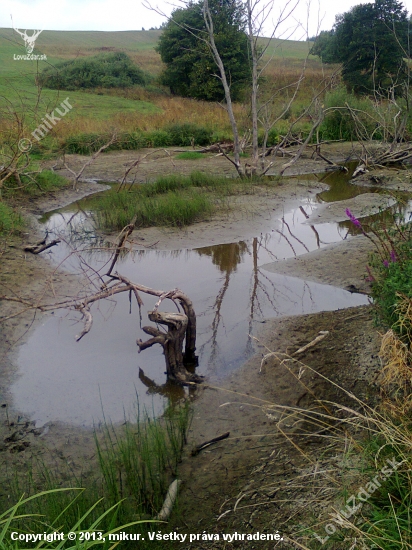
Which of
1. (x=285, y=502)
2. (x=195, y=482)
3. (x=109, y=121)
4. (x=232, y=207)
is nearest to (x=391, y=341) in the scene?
(x=285, y=502)

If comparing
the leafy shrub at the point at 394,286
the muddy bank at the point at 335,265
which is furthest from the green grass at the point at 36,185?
the leafy shrub at the point at 394,286

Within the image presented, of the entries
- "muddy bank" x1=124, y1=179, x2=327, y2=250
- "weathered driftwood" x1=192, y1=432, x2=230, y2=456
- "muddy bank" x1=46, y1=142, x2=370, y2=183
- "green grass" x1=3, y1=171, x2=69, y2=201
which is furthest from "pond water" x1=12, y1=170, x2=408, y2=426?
"muddy bank" x1=46, y1=142, x2=370, y2=183

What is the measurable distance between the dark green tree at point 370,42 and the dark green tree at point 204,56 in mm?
5585

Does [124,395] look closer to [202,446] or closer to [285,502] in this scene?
[202,446]

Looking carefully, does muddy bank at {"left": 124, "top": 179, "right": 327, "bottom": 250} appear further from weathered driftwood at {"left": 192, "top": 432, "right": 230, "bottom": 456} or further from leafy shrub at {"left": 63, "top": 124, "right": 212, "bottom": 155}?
leafy shrub at {"left": 63, "top": 124, "right": 212, "bottom": 155}

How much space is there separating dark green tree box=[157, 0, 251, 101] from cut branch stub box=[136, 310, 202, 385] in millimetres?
24844

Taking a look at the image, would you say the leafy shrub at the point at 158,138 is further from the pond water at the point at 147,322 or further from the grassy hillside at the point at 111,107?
the pond water at the point at 147,322

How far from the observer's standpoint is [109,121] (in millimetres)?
20297

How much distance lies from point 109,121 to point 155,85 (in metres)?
14.5

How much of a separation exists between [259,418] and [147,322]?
94.1 inches

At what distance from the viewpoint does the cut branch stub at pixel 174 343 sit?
15.9 ft

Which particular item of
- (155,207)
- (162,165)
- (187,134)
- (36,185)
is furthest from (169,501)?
(187,134)

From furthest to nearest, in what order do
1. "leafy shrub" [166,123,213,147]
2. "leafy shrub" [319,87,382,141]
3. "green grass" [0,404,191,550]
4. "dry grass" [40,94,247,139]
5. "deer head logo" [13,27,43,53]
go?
1. "leafy shrub" [166,123,213,147]
2. "leafy shrub" [319,87,382,141]
3. "dry grass" [40,94,247,139]
4. "deer head logo" [13,27,43,53]
5. "green grass" [0,404,191,550]

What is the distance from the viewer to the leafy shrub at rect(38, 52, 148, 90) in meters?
29.5
